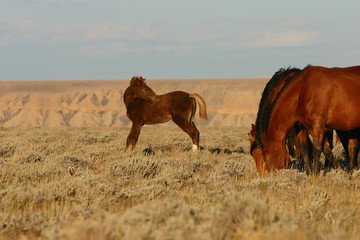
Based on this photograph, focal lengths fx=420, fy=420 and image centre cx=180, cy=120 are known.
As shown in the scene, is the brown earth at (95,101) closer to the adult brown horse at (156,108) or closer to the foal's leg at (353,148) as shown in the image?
the adult brown horse at (156,108)

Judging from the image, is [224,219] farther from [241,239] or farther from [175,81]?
[175,81]

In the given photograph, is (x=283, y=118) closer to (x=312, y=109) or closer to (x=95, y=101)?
(x=312, y=109)

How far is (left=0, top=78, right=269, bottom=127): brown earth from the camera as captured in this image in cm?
9606

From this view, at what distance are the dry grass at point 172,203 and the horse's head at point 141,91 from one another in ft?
9.22

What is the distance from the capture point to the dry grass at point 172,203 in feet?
10.2

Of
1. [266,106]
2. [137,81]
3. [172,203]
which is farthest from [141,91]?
[172,203]

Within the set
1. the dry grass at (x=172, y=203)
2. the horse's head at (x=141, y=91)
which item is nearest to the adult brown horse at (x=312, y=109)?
the dry grass at (x=172, y=203)

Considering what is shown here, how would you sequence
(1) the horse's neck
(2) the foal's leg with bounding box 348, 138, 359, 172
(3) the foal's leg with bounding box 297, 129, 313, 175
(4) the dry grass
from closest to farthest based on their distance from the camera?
(4) the dry grass → (1) the horse's neck → (3) the foal's leg with bounding box 297, 129, 313, 175 → (2) the foal's leg with bounding box 348, 138, 359, 172

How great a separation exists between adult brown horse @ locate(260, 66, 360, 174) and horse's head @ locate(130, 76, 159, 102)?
503 centimetres

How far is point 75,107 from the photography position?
10181cm

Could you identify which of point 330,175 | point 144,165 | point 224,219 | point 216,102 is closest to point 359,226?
point 224,219

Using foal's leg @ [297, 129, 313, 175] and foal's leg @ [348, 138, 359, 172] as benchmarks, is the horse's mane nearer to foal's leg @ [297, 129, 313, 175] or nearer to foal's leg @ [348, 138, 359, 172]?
foal's leg @ [297, 129, 313, 175]

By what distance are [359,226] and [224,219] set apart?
156 centimetres

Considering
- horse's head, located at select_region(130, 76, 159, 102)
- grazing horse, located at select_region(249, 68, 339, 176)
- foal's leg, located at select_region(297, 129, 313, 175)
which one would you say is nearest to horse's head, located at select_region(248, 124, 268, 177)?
grazing horse, located at select_region(249, 68, 339, 176)
